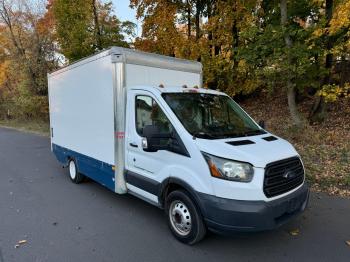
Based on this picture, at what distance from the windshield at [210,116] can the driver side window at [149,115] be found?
194 mm

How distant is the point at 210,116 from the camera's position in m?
4.66

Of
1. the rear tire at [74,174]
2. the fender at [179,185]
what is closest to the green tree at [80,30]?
the rear tire at [74,174]

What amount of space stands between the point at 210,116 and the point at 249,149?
1.15 meters

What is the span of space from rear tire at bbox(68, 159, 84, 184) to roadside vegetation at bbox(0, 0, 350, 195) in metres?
5.26

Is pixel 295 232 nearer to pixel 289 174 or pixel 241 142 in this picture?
pixel 289 174

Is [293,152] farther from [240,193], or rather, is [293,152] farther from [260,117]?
[260,117]

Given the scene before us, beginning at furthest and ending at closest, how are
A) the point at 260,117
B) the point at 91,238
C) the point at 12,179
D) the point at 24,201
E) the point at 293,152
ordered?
the point at 260,117
the point at 12,179
the point at 24,201
the point at 91,238
the point at 293,152

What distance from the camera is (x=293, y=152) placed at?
13.2 feet

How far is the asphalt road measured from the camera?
3.79m

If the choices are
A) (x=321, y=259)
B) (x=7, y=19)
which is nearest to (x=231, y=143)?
Answer: (x=321, y=259)

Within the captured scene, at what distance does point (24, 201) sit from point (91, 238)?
2437 millimetres

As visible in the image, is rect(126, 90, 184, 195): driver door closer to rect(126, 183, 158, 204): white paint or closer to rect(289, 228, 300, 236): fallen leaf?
rect(126, 183, 158, 204): white paint

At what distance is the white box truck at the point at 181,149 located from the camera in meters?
3.52

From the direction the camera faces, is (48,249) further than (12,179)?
No
